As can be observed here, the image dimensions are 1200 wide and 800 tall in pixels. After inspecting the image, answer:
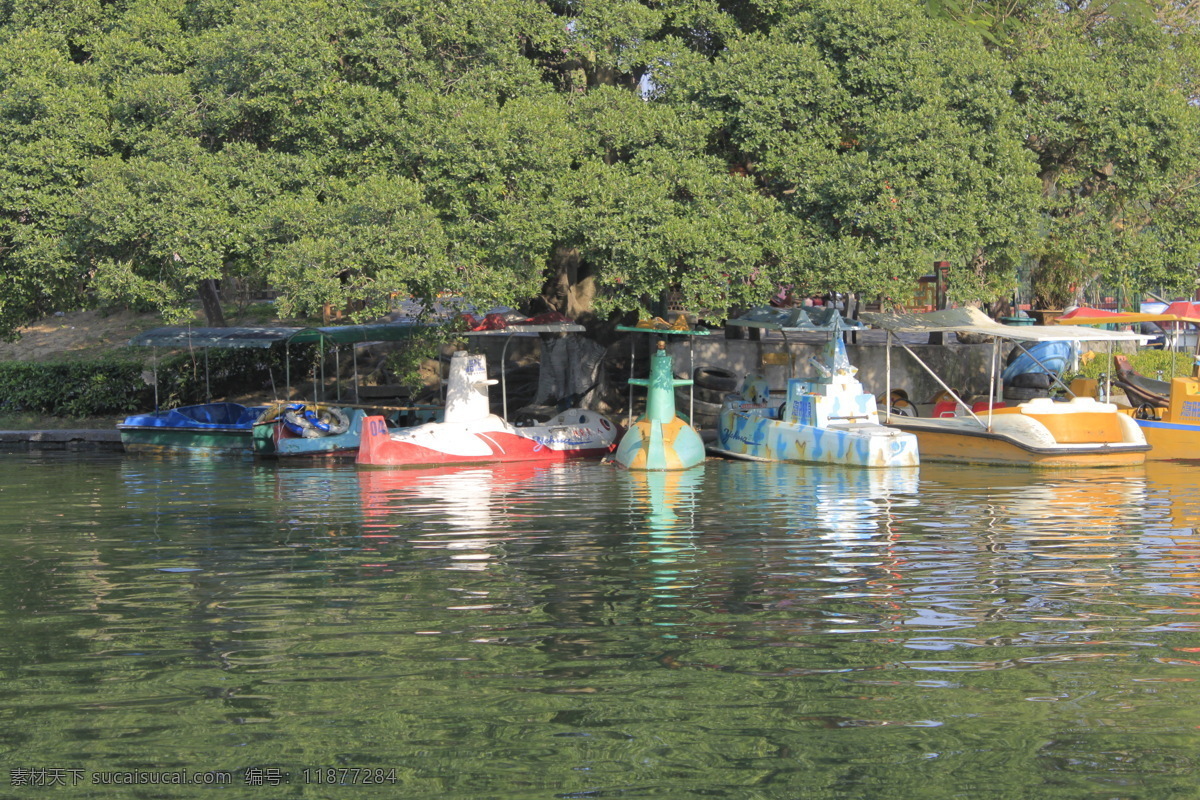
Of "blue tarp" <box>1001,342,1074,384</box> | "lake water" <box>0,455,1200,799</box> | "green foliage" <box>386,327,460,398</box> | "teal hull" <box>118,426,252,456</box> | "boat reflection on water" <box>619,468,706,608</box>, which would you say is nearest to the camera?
"lake water" <box>0,455,1200,799</box>

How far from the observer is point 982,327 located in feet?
80.6

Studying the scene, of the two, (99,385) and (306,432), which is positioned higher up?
(99,385)

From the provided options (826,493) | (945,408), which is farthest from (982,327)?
(826,493)

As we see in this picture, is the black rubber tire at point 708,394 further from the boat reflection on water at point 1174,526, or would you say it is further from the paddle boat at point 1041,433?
the boat reflection on water at point 1174,526

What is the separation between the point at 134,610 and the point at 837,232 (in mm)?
16509

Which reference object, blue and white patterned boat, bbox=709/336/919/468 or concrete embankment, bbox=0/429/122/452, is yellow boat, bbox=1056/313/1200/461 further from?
concrete embankment, bbox=0/429/122/452

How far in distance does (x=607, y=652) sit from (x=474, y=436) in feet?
48.3

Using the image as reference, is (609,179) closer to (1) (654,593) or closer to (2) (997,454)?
(2) (997,454)

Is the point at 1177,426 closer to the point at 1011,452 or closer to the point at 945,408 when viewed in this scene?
the point at 1011,452

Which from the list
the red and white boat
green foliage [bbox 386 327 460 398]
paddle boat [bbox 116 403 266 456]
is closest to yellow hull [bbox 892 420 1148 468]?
the red and white boat

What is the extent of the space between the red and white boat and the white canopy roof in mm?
6415

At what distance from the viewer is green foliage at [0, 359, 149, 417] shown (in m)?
31.5

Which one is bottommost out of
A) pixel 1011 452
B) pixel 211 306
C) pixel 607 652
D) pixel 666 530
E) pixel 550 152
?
pixel 607 652

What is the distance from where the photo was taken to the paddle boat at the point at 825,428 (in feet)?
71.2
